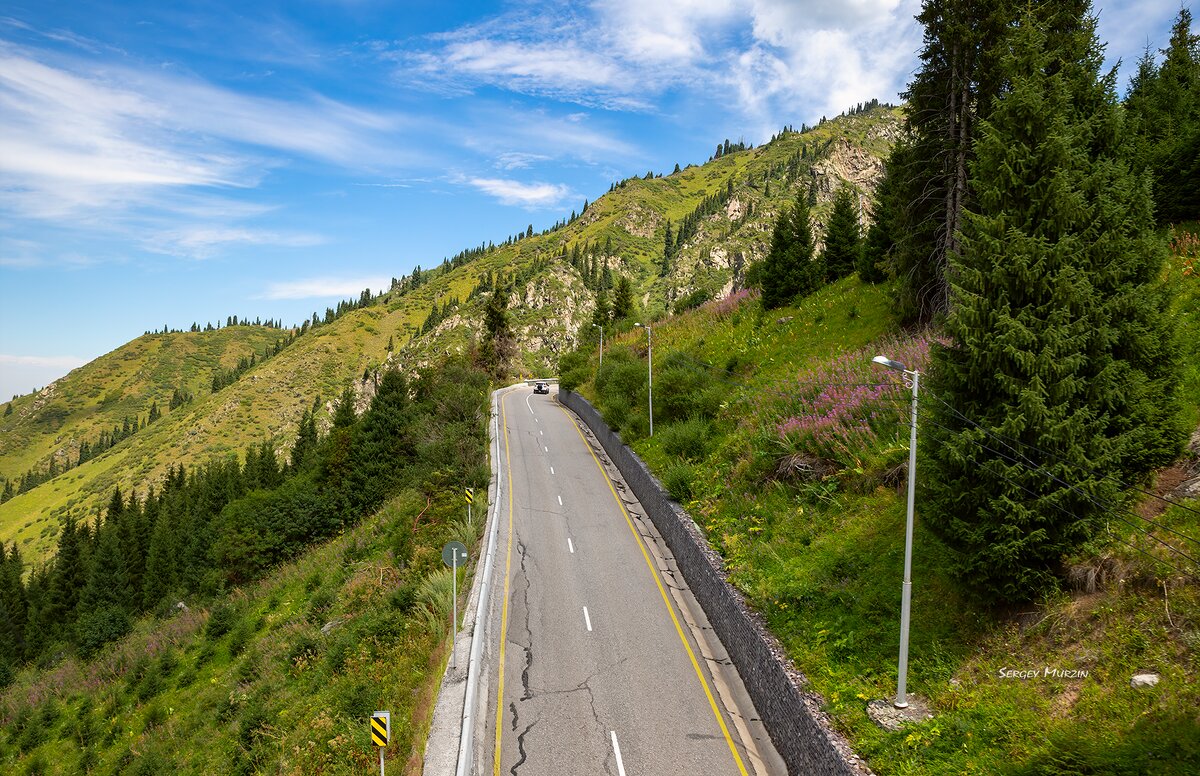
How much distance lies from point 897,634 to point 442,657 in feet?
35.1

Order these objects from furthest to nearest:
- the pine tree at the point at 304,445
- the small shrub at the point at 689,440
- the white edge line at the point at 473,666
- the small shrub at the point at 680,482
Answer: the pine tree at the point at 304,445
the small shrub at the point at 689,440
the small shrub at the point at 680,482
the white edge line at the point at 473,666

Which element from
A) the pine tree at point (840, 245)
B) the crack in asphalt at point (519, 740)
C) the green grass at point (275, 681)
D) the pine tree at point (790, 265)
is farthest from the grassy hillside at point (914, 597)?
the pine tree at point (840, 245)

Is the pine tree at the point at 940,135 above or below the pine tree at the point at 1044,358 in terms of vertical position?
above

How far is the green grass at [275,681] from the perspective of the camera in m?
13.7

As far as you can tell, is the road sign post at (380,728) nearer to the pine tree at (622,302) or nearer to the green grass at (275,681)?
the green grass at (275,681)

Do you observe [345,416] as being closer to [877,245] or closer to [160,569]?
[160,569]

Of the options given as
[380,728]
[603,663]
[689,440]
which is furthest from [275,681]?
[689,440]

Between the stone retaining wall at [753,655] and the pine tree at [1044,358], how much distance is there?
4005mm

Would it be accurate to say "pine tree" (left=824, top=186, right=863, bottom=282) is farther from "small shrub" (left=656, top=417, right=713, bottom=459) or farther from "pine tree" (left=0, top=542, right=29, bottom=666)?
"pine tree" (left=0, top=542, right=29, bottom=666)

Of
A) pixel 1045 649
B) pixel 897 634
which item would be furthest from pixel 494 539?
pixel 1045 649

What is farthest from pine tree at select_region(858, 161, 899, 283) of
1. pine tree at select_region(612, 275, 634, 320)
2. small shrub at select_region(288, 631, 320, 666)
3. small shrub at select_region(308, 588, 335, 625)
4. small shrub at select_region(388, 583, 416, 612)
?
pine tree at select_region(612, 275, 634, 320)

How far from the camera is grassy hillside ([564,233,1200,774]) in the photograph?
790cm

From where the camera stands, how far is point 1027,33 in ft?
36.9

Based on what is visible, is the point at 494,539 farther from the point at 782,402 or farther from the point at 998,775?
the point at 998,775
